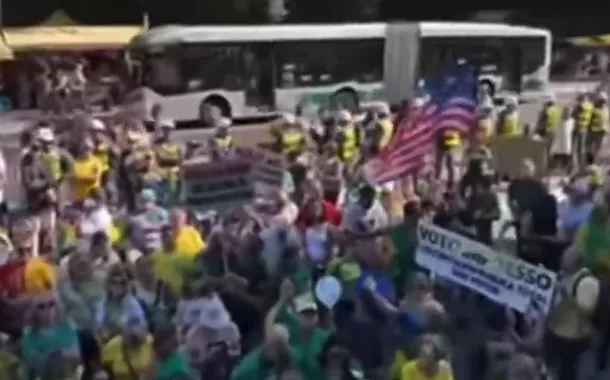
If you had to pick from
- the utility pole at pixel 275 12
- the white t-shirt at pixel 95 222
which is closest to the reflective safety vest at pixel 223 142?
the white t-shirt at pixel 95 222

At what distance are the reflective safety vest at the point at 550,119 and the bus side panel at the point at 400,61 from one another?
1156cm

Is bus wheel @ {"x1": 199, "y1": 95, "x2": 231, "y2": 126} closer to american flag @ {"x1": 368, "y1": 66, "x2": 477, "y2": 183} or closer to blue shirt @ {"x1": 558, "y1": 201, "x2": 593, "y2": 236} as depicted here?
american flag @ {"x1": 368, "y1": 66, "x2": 477, "y2": 183}

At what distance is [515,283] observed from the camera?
9.33m

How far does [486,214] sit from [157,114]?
940 cm

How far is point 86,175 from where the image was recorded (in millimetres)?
14438

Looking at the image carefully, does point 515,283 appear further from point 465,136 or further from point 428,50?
point 428,50

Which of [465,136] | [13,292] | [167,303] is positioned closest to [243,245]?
[167,303]

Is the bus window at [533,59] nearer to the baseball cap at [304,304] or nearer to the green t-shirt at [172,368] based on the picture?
the baseball cap at [304,304]

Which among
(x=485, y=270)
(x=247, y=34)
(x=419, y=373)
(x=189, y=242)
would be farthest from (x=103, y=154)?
(x=247, y=34)

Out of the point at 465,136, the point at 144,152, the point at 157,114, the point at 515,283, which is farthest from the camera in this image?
the point at 157,114

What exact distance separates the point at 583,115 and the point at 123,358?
33.2ft

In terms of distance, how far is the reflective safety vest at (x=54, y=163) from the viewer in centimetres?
1466

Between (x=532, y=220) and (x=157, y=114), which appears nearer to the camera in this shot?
(x=532, y=220)

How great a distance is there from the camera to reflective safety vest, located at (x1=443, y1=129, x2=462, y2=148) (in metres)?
12.8
